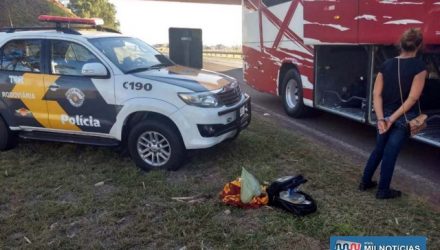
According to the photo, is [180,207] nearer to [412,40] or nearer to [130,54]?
[130,54]

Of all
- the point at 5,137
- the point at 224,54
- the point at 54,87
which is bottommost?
the point at 5,137

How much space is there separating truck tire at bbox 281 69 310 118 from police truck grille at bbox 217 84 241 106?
8.99ft

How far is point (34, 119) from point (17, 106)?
328mm

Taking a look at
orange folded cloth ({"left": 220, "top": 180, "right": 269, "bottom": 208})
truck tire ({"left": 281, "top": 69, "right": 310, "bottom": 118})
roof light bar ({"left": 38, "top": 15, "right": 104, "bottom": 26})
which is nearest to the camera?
orange folded cloth ({"left": 220, "top": 180, "right": 269, "bottom": 208})

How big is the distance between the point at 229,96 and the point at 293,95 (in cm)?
356

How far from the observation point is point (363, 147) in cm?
636

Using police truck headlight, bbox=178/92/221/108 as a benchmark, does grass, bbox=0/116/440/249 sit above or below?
below

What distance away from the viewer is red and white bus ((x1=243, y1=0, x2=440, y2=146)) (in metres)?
5.09

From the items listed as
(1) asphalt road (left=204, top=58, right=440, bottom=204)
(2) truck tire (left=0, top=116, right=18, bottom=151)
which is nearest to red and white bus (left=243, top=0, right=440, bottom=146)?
(1) asphalt road (left=204, top=58, right=440, bottom=204)

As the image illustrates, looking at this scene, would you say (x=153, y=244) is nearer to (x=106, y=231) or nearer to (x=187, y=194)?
(x=106, y=231)

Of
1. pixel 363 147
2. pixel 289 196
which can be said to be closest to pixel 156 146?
pixel 289 196

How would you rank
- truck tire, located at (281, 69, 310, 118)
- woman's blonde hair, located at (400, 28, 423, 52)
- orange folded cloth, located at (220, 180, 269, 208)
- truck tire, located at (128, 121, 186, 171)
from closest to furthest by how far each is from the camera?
woman's blonde hair, located at (400, 28, 423, 52), orange folded cloth, located at (220, 180, 269, 208), truck tire, located at (128, 121, 186, 171), truck tire, located at (281, 69, 310, 118)

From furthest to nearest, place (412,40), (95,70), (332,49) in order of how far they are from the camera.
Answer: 1. (332,49)
2. (95,70)
3. (412,40)

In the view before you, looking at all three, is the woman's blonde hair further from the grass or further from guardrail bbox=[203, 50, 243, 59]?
guardrail bbox=[203, 50, 243, 59]
